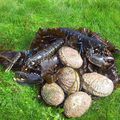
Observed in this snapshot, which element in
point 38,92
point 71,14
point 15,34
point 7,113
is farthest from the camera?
point 71,14

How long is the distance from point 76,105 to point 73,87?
0.42 meters

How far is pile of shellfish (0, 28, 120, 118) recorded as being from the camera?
9773 mm

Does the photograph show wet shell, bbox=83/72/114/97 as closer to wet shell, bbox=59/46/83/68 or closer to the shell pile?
the shell pile

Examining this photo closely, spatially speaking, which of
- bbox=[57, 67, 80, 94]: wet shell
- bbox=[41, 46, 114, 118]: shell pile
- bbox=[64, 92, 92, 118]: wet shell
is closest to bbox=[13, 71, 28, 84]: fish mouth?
bbox=[41, 46, 114, 118]: shell pile

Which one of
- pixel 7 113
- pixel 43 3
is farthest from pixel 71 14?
pixel 7 113

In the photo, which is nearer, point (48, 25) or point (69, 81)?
point (69, 81)

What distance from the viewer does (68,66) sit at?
33.3ft

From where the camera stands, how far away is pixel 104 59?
34.7 feet

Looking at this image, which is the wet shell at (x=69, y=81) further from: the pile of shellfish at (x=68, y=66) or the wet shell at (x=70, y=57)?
the wet shell at (x=70, y=57)

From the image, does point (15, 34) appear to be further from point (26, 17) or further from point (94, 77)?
point (94, 77)

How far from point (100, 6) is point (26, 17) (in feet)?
5.87

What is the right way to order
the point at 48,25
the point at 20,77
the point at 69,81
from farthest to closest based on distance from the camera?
the point at 48,25, the point at 20,77, the point at 69,81

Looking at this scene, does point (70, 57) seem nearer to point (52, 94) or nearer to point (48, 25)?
point (52, 94)

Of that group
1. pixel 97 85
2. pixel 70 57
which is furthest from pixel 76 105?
pixel 70 57
